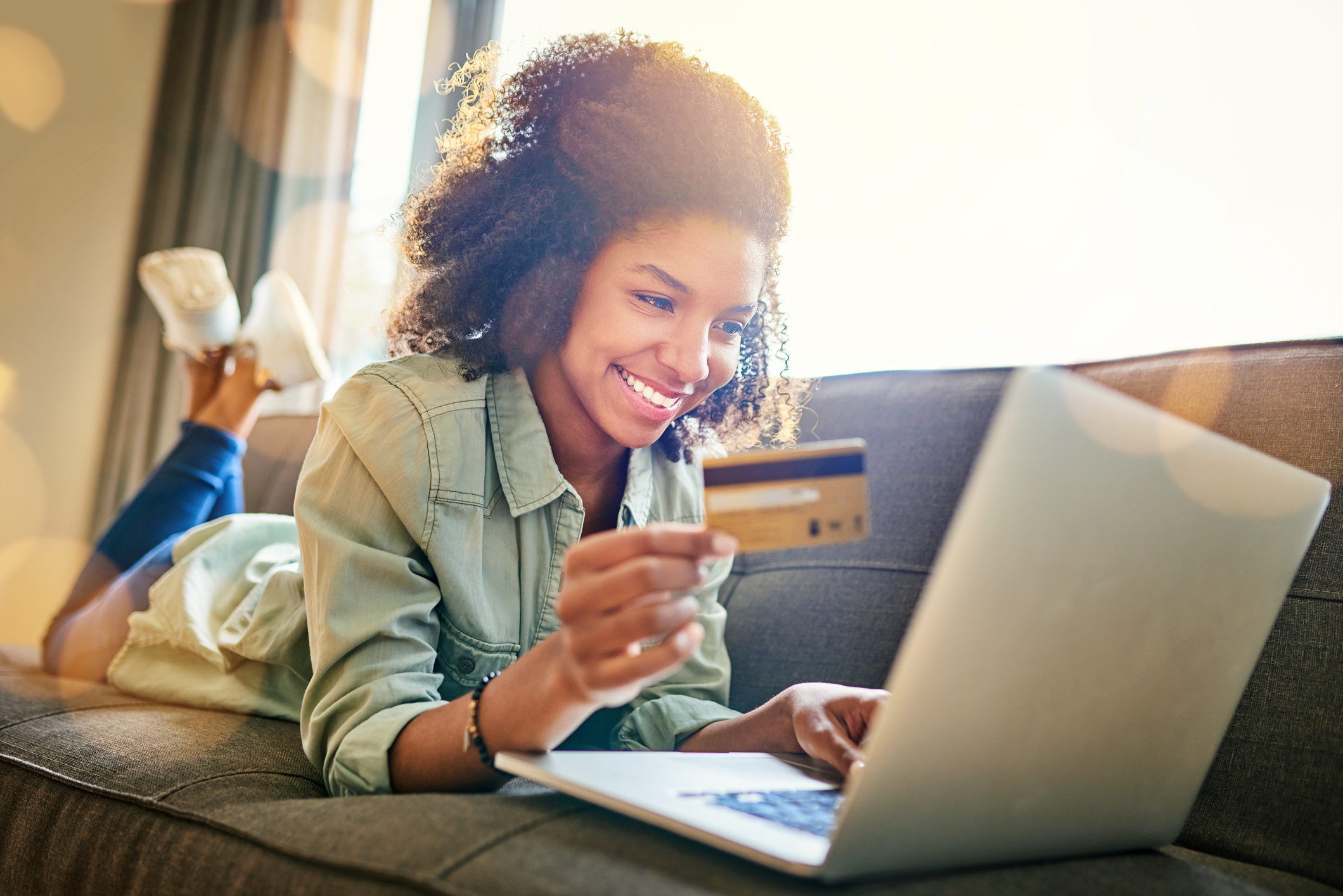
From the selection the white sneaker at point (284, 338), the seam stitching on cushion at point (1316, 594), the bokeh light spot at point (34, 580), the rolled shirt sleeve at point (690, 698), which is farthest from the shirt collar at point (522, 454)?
the bokeh light spot at point (34, 580)

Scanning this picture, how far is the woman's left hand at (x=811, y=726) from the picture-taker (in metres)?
0.80

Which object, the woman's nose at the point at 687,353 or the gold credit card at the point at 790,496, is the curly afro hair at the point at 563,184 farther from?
the gold credit card at the point at 790,496

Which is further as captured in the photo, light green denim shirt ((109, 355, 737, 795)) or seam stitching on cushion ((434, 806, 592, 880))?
light green denim shirt ((109, 355, 737, 795))

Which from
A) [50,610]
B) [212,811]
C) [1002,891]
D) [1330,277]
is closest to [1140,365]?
[1330,277]

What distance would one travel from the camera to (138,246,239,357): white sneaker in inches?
75.7

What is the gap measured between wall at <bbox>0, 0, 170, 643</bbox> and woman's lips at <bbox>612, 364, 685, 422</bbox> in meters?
2.92

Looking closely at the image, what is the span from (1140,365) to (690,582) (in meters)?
0.82

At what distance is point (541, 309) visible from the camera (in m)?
1.05

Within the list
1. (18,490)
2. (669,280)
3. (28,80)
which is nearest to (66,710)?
(669,280)

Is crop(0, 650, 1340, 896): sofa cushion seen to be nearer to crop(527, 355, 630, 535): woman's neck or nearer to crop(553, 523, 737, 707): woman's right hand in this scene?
crop(553, 523, 737, 707): woman's right hand

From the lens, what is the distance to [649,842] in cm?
56

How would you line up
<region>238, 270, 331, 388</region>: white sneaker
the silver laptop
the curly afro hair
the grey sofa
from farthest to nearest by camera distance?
<region>238, 270, 331, 388</region>: white sneaker
the curly afro hair
the grey sofa
the silver laptop

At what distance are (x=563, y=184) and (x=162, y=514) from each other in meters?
1.08

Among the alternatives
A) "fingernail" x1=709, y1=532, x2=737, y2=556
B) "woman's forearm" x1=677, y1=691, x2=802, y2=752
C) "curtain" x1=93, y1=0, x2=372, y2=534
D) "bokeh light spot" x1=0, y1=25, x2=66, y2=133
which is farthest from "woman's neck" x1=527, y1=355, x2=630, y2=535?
"bokeh light spot" x1=0, y1=25, x2=66, y2=133
